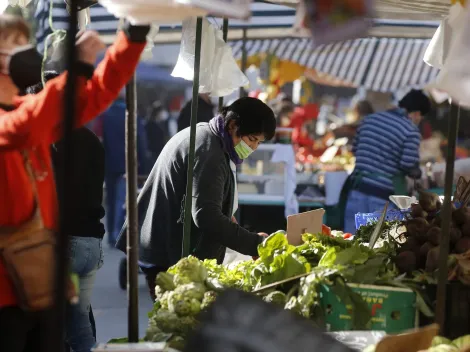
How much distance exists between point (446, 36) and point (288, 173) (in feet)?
18.3

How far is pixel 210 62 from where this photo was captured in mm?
4641

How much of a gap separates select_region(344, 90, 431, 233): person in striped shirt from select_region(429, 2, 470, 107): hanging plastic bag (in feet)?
14.6

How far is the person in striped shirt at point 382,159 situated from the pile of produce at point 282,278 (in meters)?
3.85

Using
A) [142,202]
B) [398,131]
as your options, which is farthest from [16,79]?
[398,131]

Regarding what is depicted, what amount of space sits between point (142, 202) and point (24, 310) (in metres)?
1.64

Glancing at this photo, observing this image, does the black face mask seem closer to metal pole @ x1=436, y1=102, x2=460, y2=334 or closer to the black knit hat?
metal pole @ x1=436, y1=102, x2=460, y2=334

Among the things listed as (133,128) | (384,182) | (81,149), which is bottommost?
(384,182)

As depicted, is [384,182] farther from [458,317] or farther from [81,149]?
[458,317]

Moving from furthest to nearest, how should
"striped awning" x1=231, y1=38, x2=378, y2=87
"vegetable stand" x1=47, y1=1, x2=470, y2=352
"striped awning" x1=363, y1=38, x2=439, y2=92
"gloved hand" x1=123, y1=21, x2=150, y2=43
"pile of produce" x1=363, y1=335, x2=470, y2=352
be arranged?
"striped awning" x1=363, y1=38, x2=439, y2=92 < "striped awning" x1=231, y1=38, x2=378, y2=87 < "vegetable stand" x1=47, y1=1, x2=470, y2=352 < "pile of produce" x1=363, y1=335, x2=470, y2=352 < "gloved hand" x1=123, y1=21, x2=150, y2=43

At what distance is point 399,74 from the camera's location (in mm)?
12570

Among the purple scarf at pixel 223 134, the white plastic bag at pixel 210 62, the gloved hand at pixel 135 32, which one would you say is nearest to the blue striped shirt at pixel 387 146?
the white plastic bag at pixel 210 62

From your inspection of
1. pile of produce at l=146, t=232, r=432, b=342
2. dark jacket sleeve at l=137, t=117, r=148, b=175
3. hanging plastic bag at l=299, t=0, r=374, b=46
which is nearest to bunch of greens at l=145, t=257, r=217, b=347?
pile of produce at l=146, t=232, r=432, b=342

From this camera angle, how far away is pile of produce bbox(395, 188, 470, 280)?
3.07 metres

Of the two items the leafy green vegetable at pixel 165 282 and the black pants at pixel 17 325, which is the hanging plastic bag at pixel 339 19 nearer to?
the leafy green vegetable at pixel 165 282
